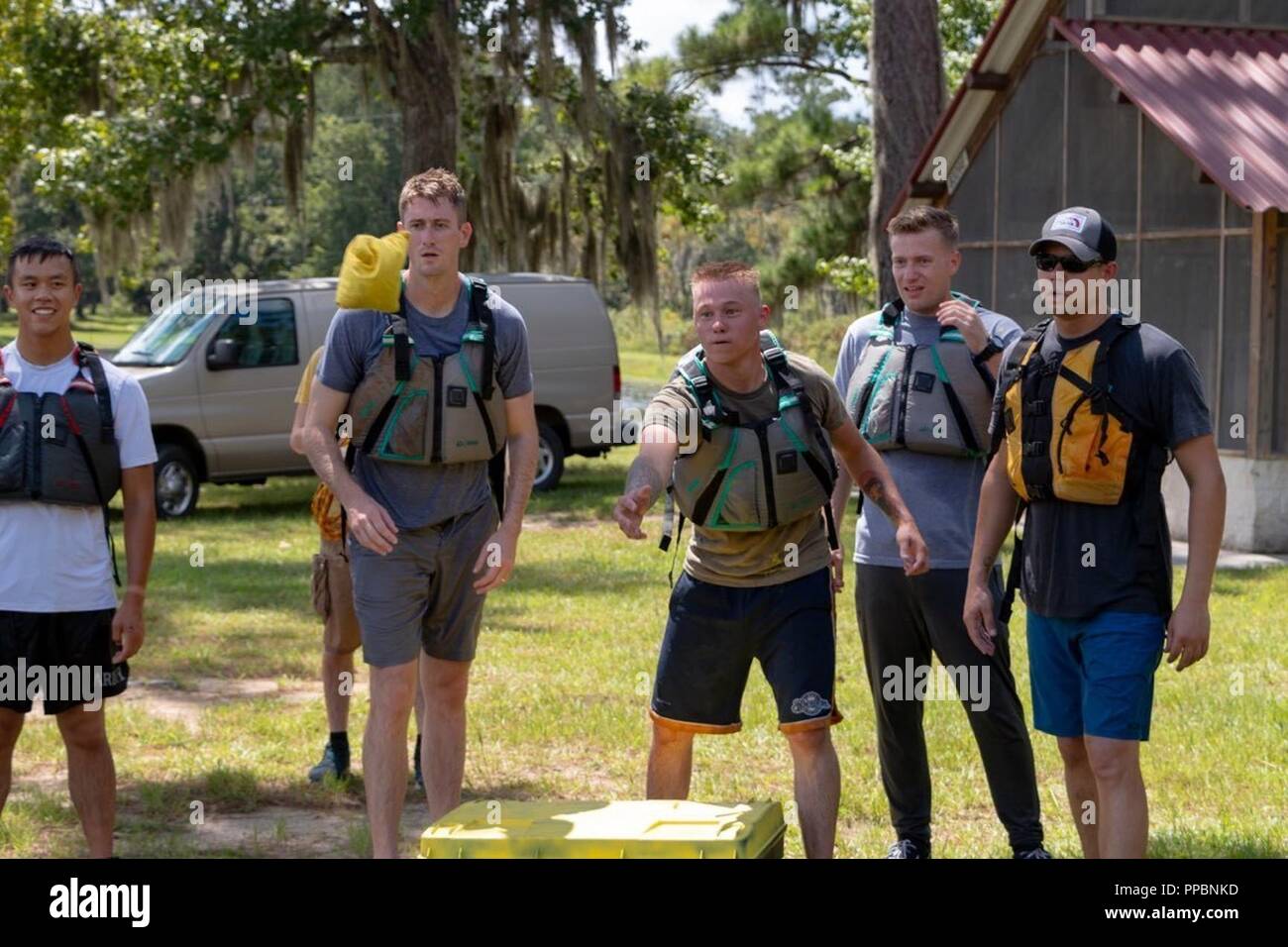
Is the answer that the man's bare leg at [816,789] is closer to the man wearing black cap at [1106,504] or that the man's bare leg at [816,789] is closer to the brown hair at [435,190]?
the man wearing black cap at [1106,504]

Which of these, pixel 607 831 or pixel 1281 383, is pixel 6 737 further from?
pixel 1281 383

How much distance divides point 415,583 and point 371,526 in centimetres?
45

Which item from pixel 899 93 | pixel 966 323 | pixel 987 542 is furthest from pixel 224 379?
pixel 987 542

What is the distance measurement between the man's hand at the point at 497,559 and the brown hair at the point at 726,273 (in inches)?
41.3

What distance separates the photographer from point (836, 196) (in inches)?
1134

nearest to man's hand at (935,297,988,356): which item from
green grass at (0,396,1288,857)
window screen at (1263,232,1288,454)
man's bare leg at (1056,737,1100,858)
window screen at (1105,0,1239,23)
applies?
man's bare leg at (1056,737,1100,858)

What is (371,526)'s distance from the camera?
17.8 ft

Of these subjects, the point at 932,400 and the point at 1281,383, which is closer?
the point at 932,400

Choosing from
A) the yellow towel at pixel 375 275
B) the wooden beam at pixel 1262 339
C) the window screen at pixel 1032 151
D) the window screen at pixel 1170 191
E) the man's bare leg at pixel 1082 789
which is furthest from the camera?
the window screen at pixel 1032 151

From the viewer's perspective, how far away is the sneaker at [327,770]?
7719 mm

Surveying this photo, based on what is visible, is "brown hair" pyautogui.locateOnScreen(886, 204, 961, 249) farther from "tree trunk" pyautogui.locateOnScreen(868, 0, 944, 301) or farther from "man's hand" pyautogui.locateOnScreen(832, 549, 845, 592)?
"tree trunk" pyautogui.locateOnScreen(868, 0, 944, 301)

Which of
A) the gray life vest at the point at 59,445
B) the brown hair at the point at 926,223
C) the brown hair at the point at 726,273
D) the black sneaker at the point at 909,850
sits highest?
the brown hair at the point at 926,223

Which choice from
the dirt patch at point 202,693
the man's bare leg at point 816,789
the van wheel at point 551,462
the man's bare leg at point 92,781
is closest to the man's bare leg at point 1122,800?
the man's bare leg at point 816,789

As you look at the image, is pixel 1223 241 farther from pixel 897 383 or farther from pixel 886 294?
pixel 897 383
